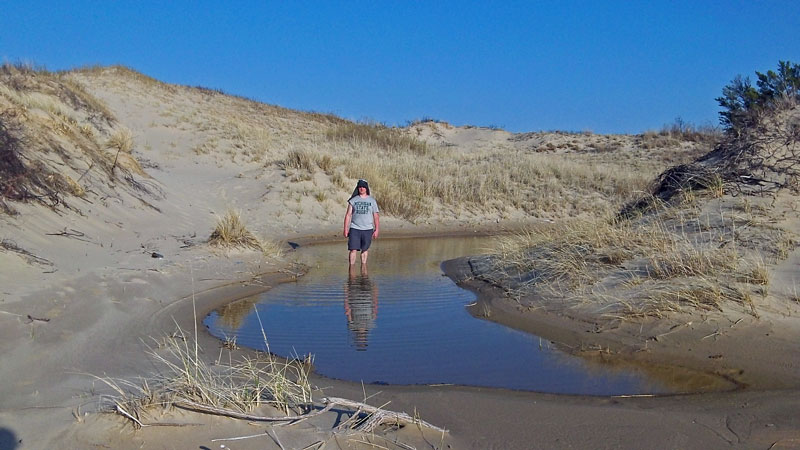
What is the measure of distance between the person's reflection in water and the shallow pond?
0.5 inches

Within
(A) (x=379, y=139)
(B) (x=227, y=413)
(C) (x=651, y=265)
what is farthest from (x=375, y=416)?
(A) (x=379, y=139)

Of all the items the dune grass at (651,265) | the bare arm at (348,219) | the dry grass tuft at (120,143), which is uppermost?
the dry grass tuft at (120,143)

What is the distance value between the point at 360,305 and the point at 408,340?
177cm

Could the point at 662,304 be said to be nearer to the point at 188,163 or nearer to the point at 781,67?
the point at 188,163

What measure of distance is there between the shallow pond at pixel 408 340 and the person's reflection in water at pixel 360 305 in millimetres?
12

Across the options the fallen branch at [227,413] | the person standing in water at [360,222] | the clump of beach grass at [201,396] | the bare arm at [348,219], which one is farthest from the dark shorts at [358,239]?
the fallen branch at [227,413]

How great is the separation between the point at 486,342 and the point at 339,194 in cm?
1221

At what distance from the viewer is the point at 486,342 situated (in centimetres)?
672

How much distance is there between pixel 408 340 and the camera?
22.0 feet

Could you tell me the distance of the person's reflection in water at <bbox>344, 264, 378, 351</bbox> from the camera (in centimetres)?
694

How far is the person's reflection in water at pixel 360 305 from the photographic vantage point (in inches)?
273

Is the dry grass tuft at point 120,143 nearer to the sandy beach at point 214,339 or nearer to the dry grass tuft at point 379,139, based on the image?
the sandy beach at point 214,339

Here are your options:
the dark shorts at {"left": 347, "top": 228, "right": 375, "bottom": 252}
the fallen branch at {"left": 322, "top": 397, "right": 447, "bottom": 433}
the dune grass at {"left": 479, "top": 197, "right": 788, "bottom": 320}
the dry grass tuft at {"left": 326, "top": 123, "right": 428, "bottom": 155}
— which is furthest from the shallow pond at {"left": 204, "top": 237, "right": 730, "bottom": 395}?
the dry grass tuft at {"left": 326, "top": 123, "right": 428, "bottom": 155}

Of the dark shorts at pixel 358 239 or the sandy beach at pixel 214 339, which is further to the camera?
the dark shorts at pixel 358 239
